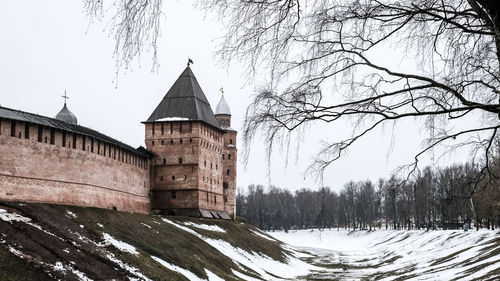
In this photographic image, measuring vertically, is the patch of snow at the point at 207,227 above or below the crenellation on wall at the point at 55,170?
below

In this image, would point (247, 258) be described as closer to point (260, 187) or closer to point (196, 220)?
point (196, 220)

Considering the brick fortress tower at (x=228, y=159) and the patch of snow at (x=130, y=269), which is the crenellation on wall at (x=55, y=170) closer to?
the patch of snow at (x=130, y=269)

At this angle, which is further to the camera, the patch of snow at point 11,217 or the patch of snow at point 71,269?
Result: the patch of snow at point 11,217

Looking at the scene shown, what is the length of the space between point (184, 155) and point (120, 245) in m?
24.2

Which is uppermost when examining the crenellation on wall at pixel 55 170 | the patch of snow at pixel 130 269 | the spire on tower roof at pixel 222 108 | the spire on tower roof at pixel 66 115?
the spire on tower roof at pixel 222 108

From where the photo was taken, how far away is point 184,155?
153 feet

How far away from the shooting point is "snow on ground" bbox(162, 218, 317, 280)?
31906 millimetres

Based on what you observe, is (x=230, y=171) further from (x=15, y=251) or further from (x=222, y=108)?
(x=15, y=251)

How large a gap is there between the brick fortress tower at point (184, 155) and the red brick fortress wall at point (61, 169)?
22.3 ft

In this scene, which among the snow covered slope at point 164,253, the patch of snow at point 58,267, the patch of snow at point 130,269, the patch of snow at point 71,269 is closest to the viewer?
the patch of snow at point 58,267

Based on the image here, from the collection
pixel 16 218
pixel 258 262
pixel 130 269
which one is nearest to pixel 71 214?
pixel 16 218

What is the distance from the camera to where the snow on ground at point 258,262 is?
105 ft

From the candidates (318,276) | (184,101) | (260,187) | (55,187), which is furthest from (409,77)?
(260,187)

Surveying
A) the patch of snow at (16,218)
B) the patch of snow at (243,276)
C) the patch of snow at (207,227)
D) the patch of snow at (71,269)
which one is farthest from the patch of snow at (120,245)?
the patch of snow at (207,227)
